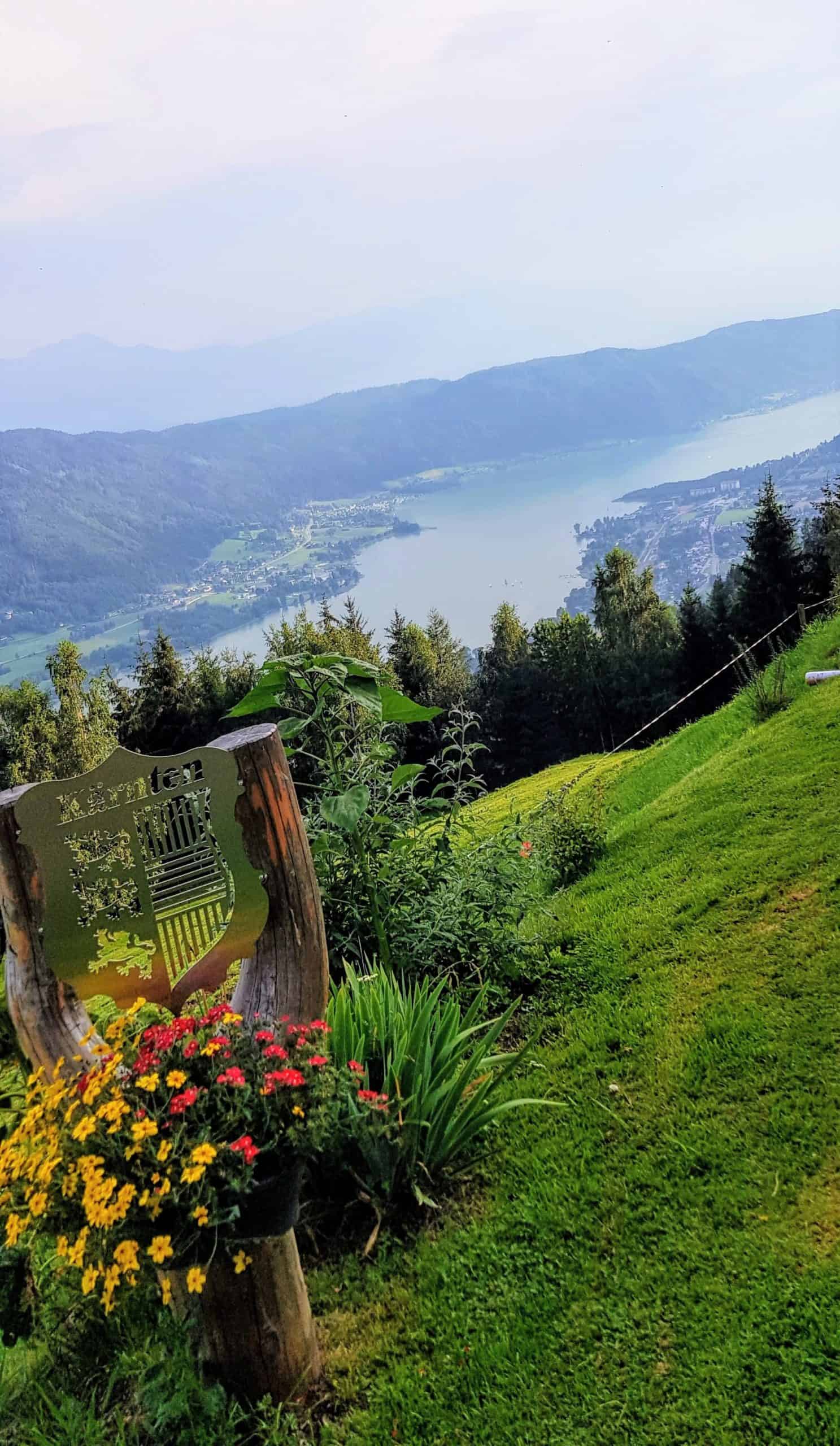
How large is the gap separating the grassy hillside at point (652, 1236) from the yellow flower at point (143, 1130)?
100cm

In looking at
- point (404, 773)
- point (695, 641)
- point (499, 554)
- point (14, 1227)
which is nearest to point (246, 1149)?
point (14, 1227)

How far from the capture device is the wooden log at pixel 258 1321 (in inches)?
80.0

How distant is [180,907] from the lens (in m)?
2.49

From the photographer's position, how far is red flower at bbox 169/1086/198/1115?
1.86 m

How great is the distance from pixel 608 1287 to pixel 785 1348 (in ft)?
1.53

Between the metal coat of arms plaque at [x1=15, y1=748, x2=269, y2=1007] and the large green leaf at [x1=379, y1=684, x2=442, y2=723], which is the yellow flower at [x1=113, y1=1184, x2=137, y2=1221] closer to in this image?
the metal coat of arms plaque at [x1=15, y1=748, x2=269, y2=1007]

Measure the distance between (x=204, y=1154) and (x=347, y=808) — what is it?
4.64 feet

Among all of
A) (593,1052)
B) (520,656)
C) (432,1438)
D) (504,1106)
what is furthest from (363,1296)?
(520,656)

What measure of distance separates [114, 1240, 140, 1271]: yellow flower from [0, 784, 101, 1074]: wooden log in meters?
0.64

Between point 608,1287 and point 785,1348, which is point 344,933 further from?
point 785,1348

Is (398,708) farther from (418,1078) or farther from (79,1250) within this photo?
(79,1250)

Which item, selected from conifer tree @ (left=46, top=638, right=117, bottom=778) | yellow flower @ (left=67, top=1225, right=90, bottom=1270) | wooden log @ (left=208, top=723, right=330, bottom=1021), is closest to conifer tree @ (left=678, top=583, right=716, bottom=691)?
conifer tree @ (left=46, top=638, right=117, bottom=778)

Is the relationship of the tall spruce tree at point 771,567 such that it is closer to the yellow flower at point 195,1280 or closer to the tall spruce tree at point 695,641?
the tall spruce tree at point 695,641

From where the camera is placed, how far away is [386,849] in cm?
375
